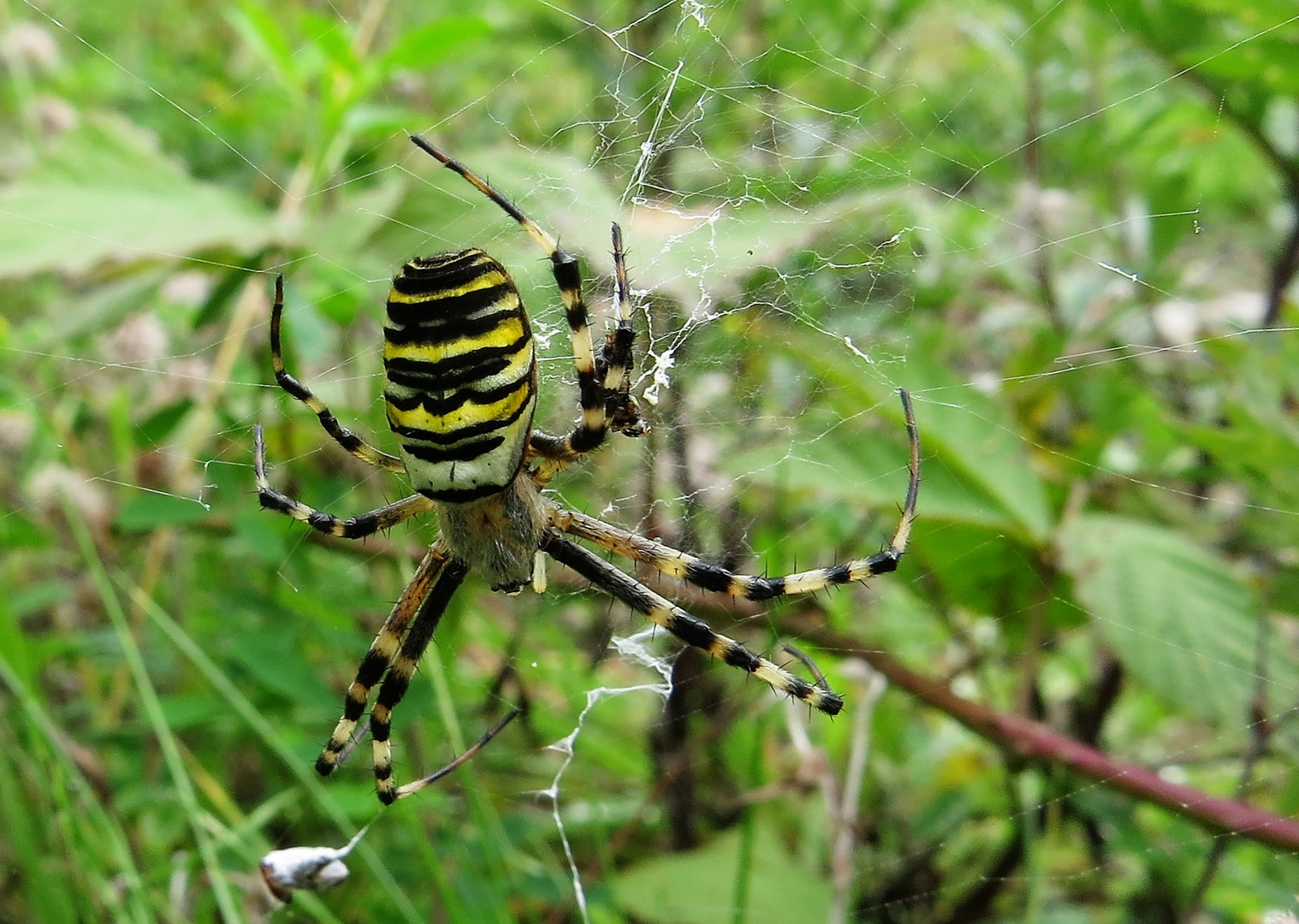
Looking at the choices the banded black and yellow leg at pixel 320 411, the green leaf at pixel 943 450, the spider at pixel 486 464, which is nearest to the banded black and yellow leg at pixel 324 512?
the spider at pixel 486 464

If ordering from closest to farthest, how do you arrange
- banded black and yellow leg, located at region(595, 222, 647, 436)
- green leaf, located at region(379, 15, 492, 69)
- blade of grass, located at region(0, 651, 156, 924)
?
banded black and yellow leg, located at region(595, 222, 647, 436), blade of grass, located at region(0, 651, 156, 924), green leaf, located at region(379, 15, 492, 69)

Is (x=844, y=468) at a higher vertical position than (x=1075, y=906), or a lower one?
higher

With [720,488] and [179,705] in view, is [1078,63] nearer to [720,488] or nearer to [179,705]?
[720,488]

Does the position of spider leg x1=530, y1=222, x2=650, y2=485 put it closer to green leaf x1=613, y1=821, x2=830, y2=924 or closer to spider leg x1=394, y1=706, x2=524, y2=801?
spider leg x1=394, y1=706, x2=524, y2=801

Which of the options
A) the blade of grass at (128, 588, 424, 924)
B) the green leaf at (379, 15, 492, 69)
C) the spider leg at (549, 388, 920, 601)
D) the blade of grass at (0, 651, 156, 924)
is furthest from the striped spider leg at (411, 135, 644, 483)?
the blade of grass at (0, 651, 156, 924)

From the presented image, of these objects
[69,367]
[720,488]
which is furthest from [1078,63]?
[69,367]

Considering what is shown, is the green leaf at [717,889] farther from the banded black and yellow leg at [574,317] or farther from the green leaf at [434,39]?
the green leaf at [434,39]
